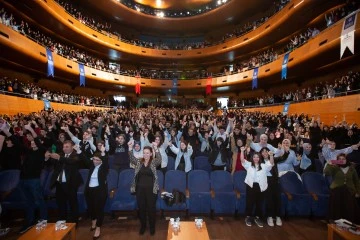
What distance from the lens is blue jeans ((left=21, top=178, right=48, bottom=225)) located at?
13.8 ft

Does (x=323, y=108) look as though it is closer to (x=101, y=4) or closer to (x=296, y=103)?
(x=296, y=103)

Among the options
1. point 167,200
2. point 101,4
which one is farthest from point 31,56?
point 167,200

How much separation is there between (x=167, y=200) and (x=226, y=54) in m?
22.9

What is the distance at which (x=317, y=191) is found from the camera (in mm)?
4891

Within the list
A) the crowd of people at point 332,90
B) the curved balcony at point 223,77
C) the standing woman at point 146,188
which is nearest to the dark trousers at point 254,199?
the standing woman at point 146,188

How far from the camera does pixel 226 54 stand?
25.0 m

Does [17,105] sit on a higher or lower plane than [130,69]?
lower

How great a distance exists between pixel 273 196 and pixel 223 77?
20109 mm

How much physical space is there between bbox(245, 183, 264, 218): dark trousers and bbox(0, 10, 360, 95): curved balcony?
835 cm

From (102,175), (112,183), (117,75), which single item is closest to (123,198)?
(112,183)

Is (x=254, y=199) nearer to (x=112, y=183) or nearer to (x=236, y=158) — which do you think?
(x=236, y=158)

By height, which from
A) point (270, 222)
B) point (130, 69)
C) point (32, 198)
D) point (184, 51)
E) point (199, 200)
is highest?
→ point (184, 51)

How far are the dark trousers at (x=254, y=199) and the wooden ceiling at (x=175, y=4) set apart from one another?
83.7 feet

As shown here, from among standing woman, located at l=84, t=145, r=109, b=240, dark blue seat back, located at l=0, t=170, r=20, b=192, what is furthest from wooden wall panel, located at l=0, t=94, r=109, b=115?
standing woman, located at l=84, t=145, r=109, b=240
